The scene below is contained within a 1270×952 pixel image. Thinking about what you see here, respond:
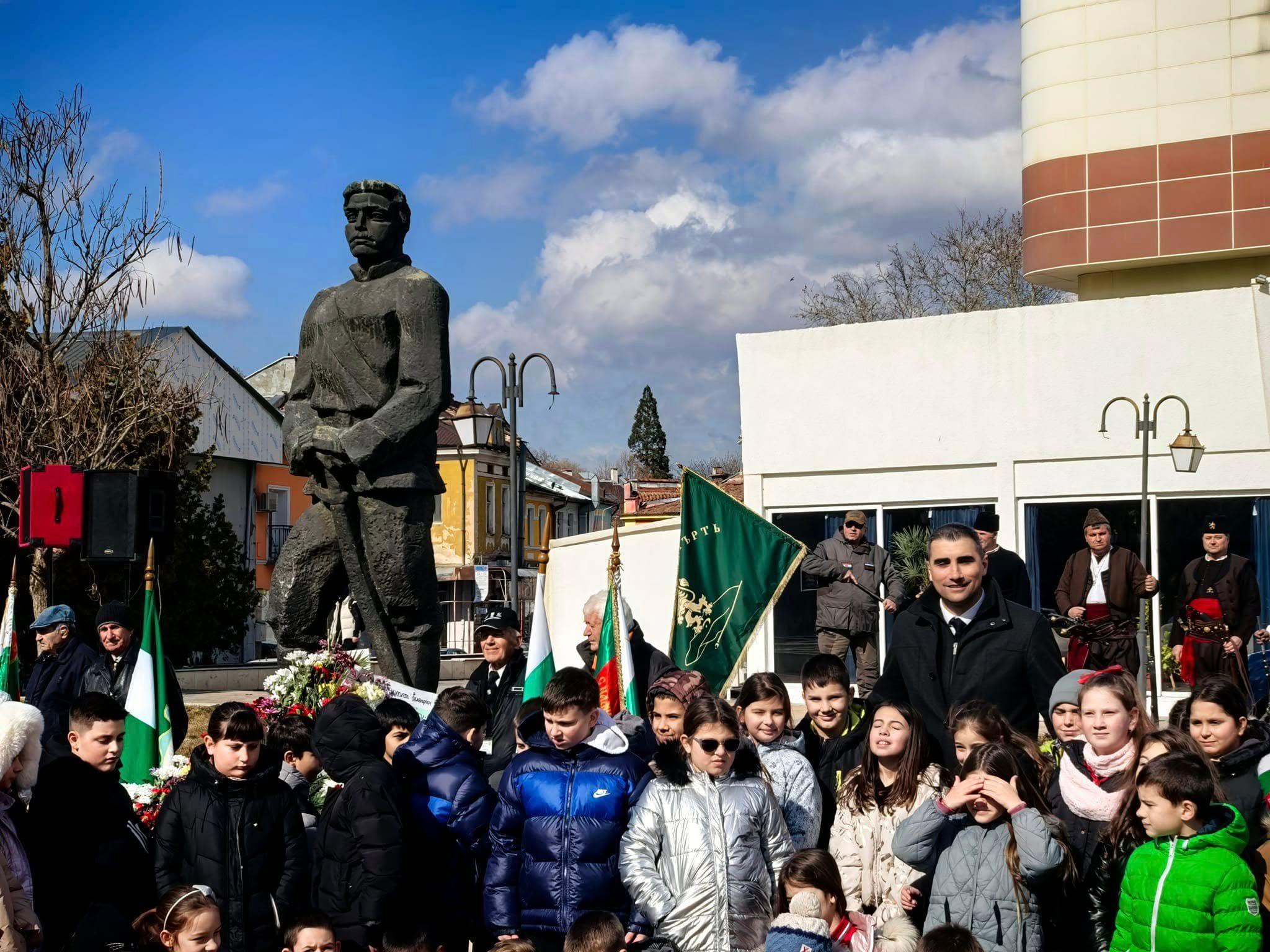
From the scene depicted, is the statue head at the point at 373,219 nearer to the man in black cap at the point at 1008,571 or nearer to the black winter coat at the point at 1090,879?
the man in black cap at the point at 1008,571

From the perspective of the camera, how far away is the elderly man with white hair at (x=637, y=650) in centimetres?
836

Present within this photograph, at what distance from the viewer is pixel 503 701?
8.14 m

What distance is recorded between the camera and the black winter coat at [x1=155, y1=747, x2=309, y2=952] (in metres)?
5.53

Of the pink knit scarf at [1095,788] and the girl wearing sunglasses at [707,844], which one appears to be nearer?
the pink knit scarf at [1095,788]

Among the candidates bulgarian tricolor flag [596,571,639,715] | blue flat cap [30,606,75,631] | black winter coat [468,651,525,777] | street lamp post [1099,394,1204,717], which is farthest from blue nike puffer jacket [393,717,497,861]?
street lamp post [1099,394,1204,717]

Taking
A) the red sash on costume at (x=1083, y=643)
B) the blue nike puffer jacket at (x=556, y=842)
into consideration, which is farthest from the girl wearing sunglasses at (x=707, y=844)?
the red sash on costume at (x=1083, y=643)

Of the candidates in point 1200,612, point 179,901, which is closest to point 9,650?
point 179,901

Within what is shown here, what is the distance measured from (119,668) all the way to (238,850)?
11.1 ft

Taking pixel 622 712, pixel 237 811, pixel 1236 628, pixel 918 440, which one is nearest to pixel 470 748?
pixel 237 811

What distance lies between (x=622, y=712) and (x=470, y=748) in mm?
1546

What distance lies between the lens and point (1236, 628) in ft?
38.1

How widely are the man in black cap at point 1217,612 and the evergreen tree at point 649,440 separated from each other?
9464 cm

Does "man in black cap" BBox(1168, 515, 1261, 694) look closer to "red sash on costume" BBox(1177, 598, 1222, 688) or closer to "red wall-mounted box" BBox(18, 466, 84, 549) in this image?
"red sash on costume" BBox(1177, 598, 1222, 688)

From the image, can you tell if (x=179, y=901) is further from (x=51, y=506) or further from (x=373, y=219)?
(x=51, y=506)
